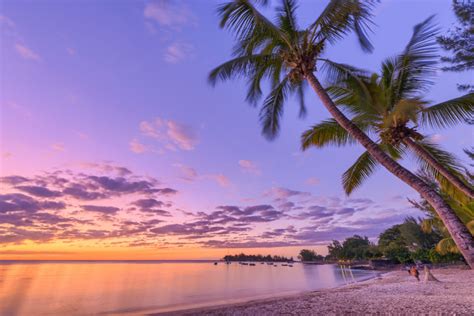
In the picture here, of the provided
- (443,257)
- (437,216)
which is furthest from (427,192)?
(443,257)

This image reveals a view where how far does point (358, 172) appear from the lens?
1010 centimetres

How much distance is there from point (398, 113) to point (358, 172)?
151 inches

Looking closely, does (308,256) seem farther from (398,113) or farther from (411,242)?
(398,113)

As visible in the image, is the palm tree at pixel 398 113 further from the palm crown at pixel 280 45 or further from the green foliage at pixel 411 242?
the green foliage at pixel 411 242

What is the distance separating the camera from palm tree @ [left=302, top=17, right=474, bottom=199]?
732 cm

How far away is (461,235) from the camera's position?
4695 millimetres

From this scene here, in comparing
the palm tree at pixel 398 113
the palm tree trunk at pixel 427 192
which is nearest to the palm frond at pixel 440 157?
the palm tree at pixel 398 113

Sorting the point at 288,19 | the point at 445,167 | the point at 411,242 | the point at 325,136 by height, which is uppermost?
the point at 411,242

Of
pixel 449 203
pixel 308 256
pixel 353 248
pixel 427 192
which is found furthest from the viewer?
pixel 308 256

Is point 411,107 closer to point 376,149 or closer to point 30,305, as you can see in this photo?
point 376,149

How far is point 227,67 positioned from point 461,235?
6.99m

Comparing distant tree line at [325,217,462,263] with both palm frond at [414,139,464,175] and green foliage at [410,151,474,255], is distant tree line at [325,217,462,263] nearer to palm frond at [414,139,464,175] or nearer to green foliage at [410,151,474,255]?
green foliage at [410,151,474,255]

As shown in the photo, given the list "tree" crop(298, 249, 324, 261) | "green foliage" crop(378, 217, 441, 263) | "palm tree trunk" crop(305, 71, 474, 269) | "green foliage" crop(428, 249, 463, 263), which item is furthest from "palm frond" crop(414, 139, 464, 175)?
"tree" crop(298, 249, 324, 261)

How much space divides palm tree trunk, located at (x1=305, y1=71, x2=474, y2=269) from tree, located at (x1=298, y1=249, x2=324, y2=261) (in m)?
139
